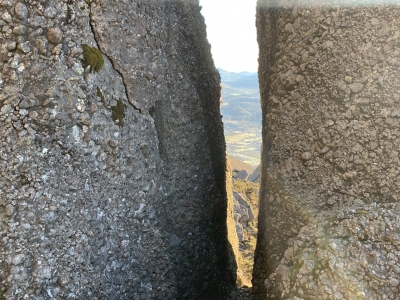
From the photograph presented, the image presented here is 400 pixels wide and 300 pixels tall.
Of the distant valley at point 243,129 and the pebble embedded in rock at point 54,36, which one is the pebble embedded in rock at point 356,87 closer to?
the pebble embedded in rock at point 54,36

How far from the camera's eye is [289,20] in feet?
19.6

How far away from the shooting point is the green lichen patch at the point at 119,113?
5113 millimetres

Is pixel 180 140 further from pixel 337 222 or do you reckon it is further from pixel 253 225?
pixel 253 225

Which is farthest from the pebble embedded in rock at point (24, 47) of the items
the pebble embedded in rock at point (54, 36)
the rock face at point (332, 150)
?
the rock face at point (332, 150)

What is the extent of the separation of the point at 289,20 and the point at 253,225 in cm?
1182

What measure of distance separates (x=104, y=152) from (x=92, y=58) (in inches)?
46.9

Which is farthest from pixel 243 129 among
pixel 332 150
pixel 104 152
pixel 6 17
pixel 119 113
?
pixel 6 17

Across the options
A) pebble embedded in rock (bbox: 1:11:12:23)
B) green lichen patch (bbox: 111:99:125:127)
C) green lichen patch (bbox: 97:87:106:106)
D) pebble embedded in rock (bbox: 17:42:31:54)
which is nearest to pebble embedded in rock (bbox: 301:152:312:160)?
green lichen patch (bbox: 111:99:125:127)

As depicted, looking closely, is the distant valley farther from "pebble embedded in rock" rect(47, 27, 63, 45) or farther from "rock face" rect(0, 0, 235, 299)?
"pebble embedded in rock" rect(47, 27, 63, 45)

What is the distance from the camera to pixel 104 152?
501cm

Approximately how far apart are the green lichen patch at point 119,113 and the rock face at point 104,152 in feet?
0.06

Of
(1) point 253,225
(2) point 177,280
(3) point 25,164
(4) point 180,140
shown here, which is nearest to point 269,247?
(2) point 177,280

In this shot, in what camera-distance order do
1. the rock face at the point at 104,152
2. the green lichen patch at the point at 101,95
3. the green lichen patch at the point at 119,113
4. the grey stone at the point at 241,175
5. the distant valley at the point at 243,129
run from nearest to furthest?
the rock face at the point at 104,152
the green lichen patch at the point at 101,95
the green lichen patch at the point at 119,113
the grey stone at the point at 241,175
the distant valley at the point at 243,129

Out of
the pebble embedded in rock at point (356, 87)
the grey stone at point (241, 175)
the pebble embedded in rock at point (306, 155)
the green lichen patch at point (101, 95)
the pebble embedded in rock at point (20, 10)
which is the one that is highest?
the pebble embedded in rock at point (20, 10)
